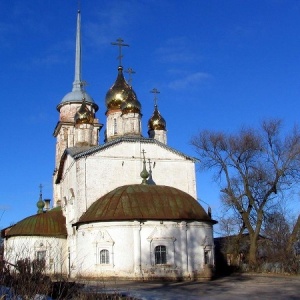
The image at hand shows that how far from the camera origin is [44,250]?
2564cm

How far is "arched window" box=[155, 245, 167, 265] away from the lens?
22094mm

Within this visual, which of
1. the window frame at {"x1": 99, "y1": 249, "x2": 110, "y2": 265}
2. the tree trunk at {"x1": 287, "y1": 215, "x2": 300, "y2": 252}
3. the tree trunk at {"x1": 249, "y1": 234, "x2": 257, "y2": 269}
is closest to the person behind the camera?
the window frame at {"x1": 99, "y1": 249, "x2": 110, "y2": 265}

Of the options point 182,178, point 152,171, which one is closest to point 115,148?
point 152,171

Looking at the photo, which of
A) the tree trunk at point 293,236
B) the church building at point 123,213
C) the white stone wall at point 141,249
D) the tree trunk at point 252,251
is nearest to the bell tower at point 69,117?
the church building at point 123,213

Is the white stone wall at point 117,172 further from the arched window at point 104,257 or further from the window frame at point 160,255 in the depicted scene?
the window frame at point 160,255

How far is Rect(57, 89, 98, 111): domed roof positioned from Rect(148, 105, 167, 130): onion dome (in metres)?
6.94

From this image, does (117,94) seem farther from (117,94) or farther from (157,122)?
(157,122)

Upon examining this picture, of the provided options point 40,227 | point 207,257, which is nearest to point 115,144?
point 40,227

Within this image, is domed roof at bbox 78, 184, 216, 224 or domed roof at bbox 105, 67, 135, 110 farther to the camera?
domed roof at bbox 105, 67, 135, 110

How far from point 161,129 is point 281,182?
9886 mm

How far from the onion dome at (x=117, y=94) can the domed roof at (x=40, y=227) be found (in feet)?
26.0

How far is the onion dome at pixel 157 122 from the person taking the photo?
33406 millimetres

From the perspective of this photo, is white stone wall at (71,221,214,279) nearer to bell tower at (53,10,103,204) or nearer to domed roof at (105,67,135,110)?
domed roof at (105,67,135,110)

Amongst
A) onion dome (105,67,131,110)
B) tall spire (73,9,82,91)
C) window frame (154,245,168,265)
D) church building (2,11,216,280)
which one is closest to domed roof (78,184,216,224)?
church building (2,11,216,280)
